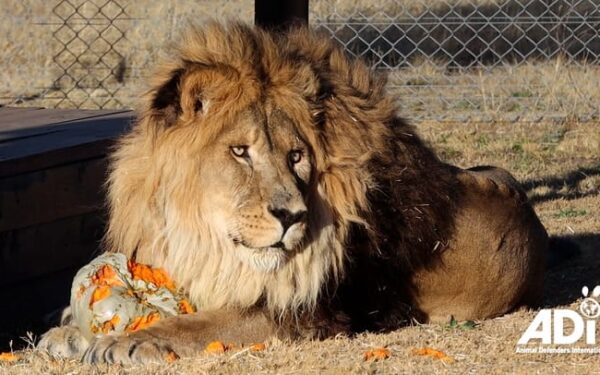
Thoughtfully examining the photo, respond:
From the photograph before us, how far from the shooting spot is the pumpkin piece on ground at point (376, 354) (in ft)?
11.5

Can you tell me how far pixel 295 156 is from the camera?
3.52 meters

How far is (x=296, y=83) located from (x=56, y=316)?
1.25m

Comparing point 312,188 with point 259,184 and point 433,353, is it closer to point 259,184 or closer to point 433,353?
point 259,184

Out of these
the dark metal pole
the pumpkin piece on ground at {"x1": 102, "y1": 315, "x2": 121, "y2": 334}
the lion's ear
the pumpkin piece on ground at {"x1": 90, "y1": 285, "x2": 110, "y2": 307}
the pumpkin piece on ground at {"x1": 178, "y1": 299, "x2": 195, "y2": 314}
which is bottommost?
the pumpkin piece on ground at {"x1": 102, "y1": 315, "x2": 121, "y2": 334}

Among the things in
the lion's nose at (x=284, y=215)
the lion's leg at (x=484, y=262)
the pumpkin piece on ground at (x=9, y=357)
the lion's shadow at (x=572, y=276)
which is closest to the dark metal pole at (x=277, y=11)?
the lion's leg at (x=484, y=262)

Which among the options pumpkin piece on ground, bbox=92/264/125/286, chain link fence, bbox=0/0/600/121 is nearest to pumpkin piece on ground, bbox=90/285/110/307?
pumpkin piece on ground, bbox=92/264/125/286

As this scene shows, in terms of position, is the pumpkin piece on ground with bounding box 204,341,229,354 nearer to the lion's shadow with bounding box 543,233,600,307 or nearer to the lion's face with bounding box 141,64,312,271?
the lion's face with bounding box 141,64,312,271

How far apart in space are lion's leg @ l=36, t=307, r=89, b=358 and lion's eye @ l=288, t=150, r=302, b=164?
0.88 m

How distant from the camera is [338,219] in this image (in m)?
3.62

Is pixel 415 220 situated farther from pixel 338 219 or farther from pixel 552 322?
pixel 552 322

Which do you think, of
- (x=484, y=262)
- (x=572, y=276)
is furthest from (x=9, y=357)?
(x=572, y=276)

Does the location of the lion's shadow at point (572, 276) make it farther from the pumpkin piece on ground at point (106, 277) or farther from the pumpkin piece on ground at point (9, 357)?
the pumpkin piece on ground at point (9, 357)

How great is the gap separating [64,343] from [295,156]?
96cm

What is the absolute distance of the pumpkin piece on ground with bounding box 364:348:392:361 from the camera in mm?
3496
